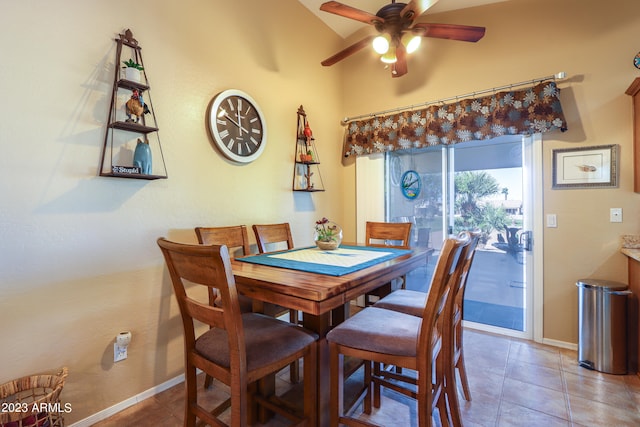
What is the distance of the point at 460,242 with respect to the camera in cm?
114

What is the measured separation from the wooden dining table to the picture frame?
1.93 meters

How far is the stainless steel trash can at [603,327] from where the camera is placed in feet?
6.99

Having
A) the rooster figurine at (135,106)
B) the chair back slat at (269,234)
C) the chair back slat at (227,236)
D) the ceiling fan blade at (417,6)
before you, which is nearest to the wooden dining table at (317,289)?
the chair back slat at (227,236)

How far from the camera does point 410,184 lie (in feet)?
11.2

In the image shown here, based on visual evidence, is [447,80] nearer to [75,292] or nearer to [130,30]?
[130,30]

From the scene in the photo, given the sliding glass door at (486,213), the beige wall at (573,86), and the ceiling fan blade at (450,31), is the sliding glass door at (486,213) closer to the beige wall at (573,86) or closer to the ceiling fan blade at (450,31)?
the beige wall at (573,86)

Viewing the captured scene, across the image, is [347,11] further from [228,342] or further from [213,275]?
[228,342]

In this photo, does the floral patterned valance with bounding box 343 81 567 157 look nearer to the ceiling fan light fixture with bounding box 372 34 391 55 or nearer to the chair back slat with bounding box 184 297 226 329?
the ceiling fan light fixture with bounding box 372 34 391 55

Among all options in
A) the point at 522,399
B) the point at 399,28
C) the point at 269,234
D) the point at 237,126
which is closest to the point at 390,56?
the point at 399,28

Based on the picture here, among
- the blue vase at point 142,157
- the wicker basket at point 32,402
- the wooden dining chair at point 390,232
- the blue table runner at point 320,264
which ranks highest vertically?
the blue vase at point 142,157

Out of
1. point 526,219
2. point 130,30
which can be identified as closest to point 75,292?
point 130,30

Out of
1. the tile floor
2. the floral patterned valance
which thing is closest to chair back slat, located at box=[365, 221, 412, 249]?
the floral patterned valance

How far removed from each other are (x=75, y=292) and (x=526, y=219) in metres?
3.47

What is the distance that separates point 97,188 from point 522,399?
2912mm
